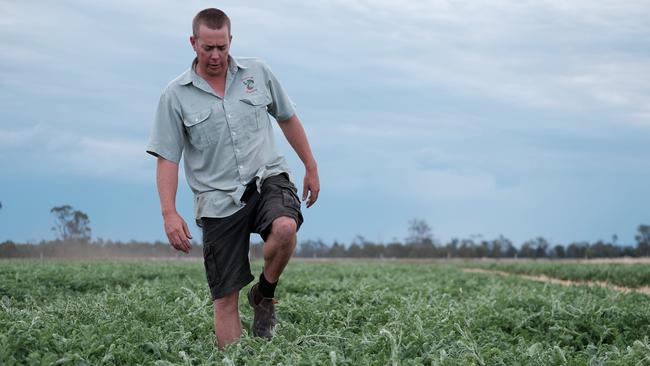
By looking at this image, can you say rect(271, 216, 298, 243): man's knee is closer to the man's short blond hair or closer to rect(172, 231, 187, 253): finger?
rect(172, 231, 187, 253): finger


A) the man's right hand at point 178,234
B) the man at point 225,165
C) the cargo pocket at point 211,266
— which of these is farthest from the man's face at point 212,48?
the cargo pocket at point 211,266

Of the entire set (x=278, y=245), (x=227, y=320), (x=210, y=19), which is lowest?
(x=227, y=320)

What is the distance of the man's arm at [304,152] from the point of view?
619cm

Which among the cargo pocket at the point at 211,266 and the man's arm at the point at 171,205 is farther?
the cargo pocket at the point at 211,266

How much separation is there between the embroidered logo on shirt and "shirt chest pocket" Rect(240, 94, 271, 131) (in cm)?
5

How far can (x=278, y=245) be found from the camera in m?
5.77

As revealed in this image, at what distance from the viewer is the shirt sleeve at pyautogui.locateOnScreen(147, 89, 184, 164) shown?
5.95 meters

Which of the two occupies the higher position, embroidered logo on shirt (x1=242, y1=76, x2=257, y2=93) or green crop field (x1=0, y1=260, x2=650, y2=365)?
embroidered logo on shirt (x1=242, y1=76, x2=257, y2=93)

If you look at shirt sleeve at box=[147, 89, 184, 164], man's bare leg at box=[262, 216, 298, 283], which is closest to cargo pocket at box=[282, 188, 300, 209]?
man's bare leg at box=[262, 216, 298, 283]

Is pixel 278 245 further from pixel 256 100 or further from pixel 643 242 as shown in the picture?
pixel 643 242

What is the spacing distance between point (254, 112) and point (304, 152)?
1.82ft

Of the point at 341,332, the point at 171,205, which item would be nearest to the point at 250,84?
the point at 171,205

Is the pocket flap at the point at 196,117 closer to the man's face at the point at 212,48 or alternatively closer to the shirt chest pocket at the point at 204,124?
the shirt chest pocket at the point at 204,124

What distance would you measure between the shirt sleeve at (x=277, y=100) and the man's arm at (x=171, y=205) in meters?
0.87
